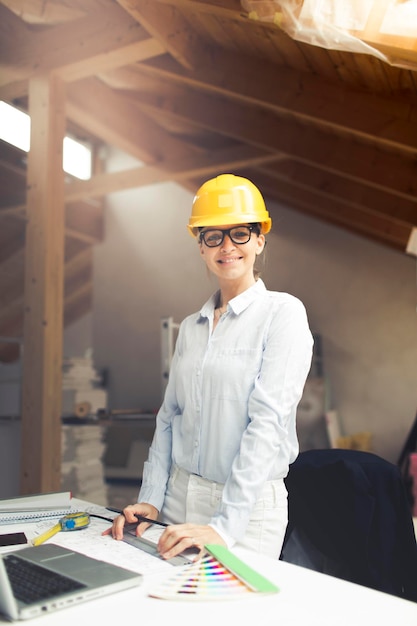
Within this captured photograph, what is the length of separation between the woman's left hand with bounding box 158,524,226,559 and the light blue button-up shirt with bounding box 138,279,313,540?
10 centimetres

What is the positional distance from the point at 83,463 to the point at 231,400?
3107 millimetres

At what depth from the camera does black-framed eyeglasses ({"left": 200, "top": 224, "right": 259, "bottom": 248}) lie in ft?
4.83

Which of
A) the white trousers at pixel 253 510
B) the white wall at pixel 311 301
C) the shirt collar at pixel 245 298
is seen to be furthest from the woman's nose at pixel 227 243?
the white wall at pixel 311 301

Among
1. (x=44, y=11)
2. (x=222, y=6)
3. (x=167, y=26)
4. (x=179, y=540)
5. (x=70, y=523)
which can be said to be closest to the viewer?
(x=179, y=540)

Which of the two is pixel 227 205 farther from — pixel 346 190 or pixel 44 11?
pixel 346 190

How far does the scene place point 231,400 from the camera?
1362mm

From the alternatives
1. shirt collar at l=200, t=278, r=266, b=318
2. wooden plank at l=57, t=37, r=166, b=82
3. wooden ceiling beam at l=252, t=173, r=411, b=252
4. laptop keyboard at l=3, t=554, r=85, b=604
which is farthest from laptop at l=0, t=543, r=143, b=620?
wooden ceiling beam at l=252, t=173, r=411, b=252

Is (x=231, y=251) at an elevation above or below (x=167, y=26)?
below

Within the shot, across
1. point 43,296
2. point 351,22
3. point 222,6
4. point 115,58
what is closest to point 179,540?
point 351,22

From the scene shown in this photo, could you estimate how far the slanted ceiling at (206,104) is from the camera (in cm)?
275

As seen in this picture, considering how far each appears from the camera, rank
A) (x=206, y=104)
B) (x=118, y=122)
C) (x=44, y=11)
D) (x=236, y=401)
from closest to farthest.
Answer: (x=236, y=401)
(x=44, y=11)
(x=206, y=104)
(x=118, y=122)

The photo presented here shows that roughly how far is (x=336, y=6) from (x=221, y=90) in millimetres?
1605

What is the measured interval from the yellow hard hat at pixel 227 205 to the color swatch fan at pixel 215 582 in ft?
2.60

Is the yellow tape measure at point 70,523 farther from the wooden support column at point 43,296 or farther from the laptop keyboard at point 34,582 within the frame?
the wooden support column at point 43,296
